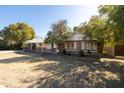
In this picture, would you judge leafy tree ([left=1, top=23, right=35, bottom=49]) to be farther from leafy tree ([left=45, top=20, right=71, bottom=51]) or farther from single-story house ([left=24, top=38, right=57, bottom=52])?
leafy tree ([left=45, top=20, right=71, bottom=51])

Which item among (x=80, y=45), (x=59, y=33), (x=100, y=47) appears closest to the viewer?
(x=100, y=47)

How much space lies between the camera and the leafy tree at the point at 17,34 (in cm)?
5081

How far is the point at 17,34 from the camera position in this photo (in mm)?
50781

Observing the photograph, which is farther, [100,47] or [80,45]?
[80,45]

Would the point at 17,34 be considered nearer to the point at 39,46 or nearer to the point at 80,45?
the point at 39,46

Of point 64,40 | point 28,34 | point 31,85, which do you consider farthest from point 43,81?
point 28,34

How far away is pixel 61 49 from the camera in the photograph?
32.7m

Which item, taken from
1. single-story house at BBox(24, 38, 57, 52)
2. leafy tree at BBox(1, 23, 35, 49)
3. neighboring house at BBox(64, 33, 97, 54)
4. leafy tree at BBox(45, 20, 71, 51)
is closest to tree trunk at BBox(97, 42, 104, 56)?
neighboring house at BBox(64, 33, 97, 54)

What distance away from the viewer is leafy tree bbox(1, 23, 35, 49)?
167ft

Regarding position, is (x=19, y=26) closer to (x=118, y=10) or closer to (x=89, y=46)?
(x=89, y=46)

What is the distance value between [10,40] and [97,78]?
4264 cm

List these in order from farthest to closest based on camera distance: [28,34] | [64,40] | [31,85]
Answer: [28,34] < [64,40] < [31,85]

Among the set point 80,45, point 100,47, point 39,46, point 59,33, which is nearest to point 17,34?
point 39,46

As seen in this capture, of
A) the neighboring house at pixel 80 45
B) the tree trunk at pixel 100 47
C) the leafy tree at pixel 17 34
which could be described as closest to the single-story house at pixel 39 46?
the neighboring house at pixel 80 45
